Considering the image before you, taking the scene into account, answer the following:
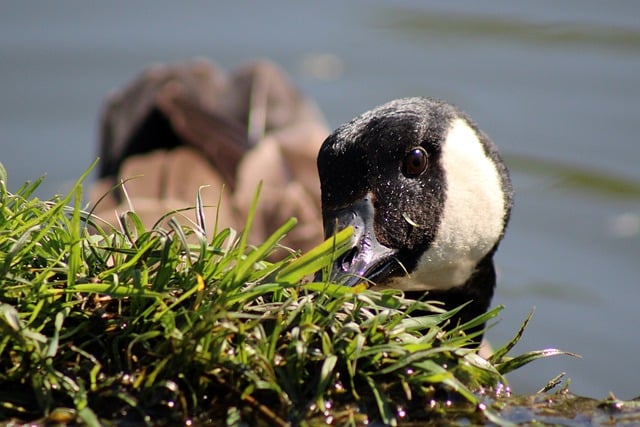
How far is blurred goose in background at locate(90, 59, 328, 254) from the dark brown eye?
187cm

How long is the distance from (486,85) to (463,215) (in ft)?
20.0

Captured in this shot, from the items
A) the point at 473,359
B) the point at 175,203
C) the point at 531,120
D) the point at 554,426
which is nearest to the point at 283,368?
the point at 473,359

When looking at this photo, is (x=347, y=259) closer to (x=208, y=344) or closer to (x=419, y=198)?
(x=419, y=198)

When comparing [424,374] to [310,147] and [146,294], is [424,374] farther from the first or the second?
[310,147]

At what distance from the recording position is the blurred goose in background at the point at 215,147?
23.0ft

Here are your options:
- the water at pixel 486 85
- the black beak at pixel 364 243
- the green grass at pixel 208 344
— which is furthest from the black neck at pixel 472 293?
the water at pixel 486 85

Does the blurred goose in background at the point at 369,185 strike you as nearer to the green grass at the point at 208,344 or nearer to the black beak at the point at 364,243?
the black beak at the point at 364,243

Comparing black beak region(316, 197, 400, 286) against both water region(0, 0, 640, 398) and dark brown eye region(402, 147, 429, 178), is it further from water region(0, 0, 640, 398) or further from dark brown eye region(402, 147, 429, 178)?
water region(0, 0, 640, 398)

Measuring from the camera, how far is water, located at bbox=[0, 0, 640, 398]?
823 cm

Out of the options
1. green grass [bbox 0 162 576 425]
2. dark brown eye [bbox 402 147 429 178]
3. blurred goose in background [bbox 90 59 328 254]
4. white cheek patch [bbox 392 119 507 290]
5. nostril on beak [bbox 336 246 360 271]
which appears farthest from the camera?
blurred goose in background [bbox 90 59 328 254]

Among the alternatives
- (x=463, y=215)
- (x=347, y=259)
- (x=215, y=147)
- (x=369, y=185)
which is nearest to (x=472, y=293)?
(x=463, y=215)

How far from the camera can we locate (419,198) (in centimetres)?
462

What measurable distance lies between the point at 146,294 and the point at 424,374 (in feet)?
2.38

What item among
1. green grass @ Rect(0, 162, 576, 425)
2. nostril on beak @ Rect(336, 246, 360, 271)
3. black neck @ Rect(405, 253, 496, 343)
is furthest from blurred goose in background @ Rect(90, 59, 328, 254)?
green grass @ Rect(0, 162, 576, 425)
